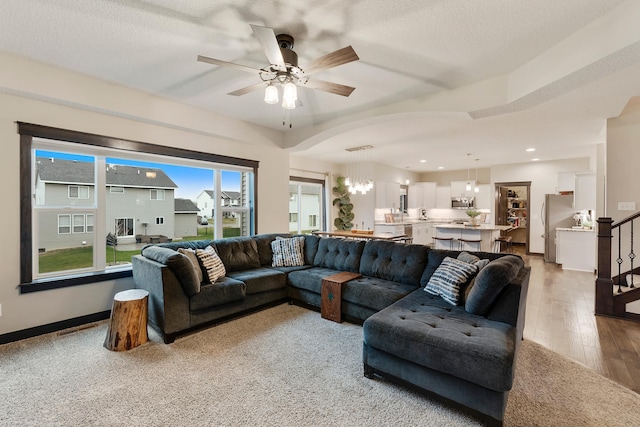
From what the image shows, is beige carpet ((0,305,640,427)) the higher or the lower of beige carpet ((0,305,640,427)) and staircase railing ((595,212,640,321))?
the lower

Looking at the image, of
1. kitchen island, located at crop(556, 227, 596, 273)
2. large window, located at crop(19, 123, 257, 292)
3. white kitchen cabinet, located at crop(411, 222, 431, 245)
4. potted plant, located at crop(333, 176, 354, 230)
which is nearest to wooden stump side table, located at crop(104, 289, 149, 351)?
large window, located at crop(19, 123, 257, 292)

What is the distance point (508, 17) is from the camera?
81.5 inches

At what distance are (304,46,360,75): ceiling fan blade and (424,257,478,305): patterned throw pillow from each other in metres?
2.07

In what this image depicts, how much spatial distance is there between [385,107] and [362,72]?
0.97 meters

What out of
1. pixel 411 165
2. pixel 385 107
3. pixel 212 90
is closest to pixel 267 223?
pixel 212 90

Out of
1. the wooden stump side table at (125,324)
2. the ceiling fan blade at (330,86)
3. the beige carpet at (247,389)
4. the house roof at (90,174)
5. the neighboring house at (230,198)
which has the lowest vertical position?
the beige carpet at (247,389)

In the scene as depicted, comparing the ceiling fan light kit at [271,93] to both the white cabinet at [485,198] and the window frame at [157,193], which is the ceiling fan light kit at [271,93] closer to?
the window frame at [157,193]

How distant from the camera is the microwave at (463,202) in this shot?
9250 mm

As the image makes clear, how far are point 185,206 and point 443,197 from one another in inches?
329

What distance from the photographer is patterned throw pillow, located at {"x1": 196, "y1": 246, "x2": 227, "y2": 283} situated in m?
3.30

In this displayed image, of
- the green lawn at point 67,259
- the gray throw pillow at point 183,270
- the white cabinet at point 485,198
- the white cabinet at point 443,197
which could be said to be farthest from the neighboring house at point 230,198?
the white cabinet at point 485,198

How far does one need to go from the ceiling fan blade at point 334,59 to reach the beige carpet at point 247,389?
238 centimetres

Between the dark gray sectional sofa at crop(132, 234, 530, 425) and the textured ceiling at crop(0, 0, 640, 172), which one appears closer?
the dark gray sectional sofa at crop(132, 234, 530, 425)

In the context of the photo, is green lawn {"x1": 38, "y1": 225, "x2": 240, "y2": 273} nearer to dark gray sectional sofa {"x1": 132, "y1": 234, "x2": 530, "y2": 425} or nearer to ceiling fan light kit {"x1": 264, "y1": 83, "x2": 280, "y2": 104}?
dark gray sectional sofa {"x1": 132, "y1": 234, "x2": 530, "y2": 425}
